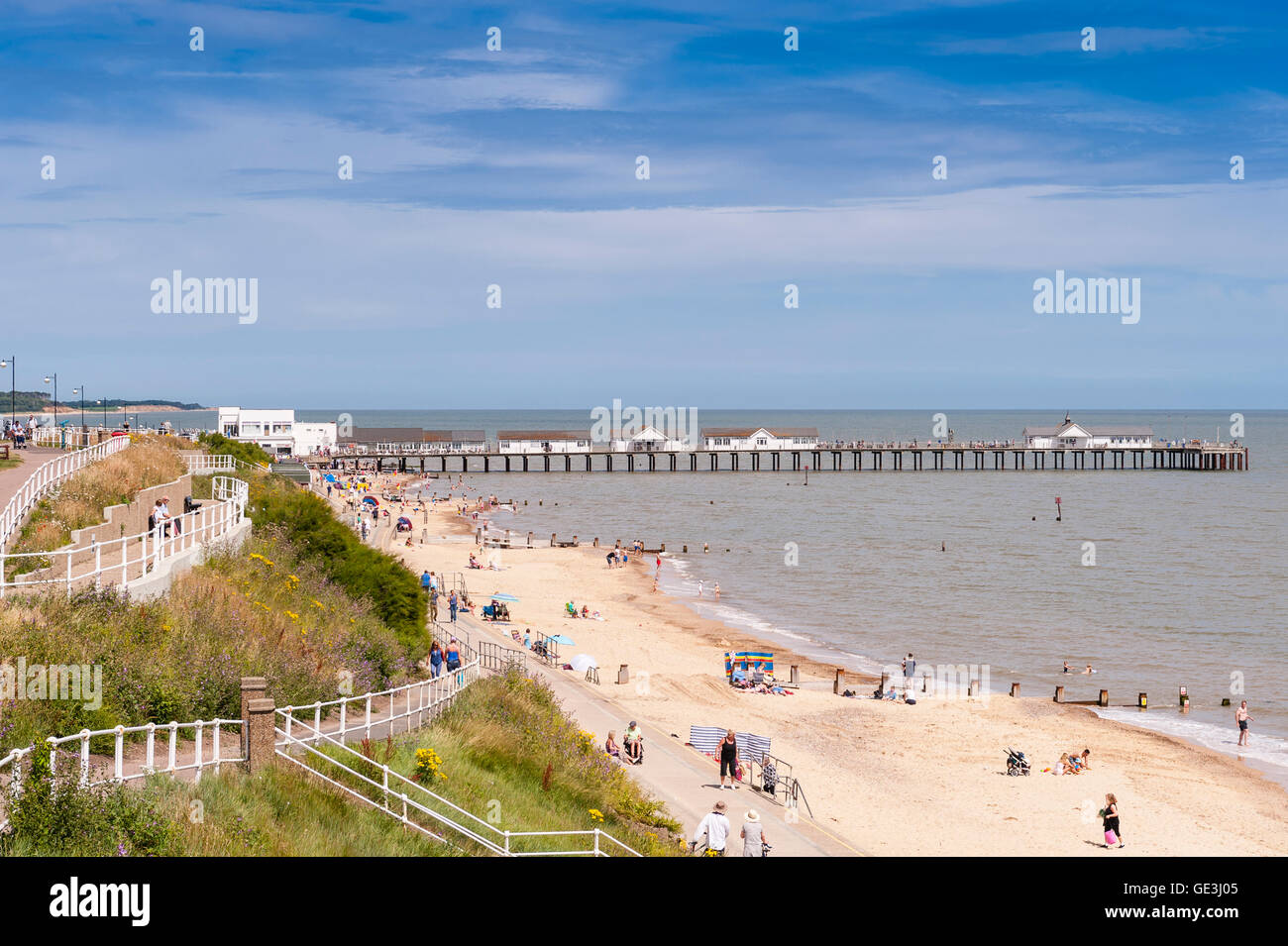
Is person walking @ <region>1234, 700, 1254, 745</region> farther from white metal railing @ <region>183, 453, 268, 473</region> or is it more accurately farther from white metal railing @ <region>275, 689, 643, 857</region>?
white metal railing @ <region>183, 453, 268, 473</region>

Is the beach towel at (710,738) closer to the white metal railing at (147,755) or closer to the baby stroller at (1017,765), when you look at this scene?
the baby stroller at (1017,765)

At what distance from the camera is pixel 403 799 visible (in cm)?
1223

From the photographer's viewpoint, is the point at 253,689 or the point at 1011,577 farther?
the point at 1011,577

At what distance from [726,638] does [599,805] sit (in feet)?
74.8

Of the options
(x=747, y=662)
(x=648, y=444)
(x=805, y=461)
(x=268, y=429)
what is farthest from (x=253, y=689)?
(x=805, y=461)

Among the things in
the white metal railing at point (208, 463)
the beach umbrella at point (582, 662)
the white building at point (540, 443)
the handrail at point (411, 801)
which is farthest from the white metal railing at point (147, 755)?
the white building at point (540, 443)

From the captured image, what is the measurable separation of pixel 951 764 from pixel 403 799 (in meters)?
16.7

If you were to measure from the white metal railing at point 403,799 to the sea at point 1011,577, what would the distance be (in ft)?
61.9

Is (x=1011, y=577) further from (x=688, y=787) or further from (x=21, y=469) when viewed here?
(x=21, y=469)

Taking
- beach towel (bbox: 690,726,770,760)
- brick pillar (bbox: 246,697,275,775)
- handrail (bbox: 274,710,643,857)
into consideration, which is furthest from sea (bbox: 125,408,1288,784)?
brick pillar (bbox: 246,697,275,775)

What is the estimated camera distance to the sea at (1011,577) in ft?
112

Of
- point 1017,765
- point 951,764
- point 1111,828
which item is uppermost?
point 1111,828
